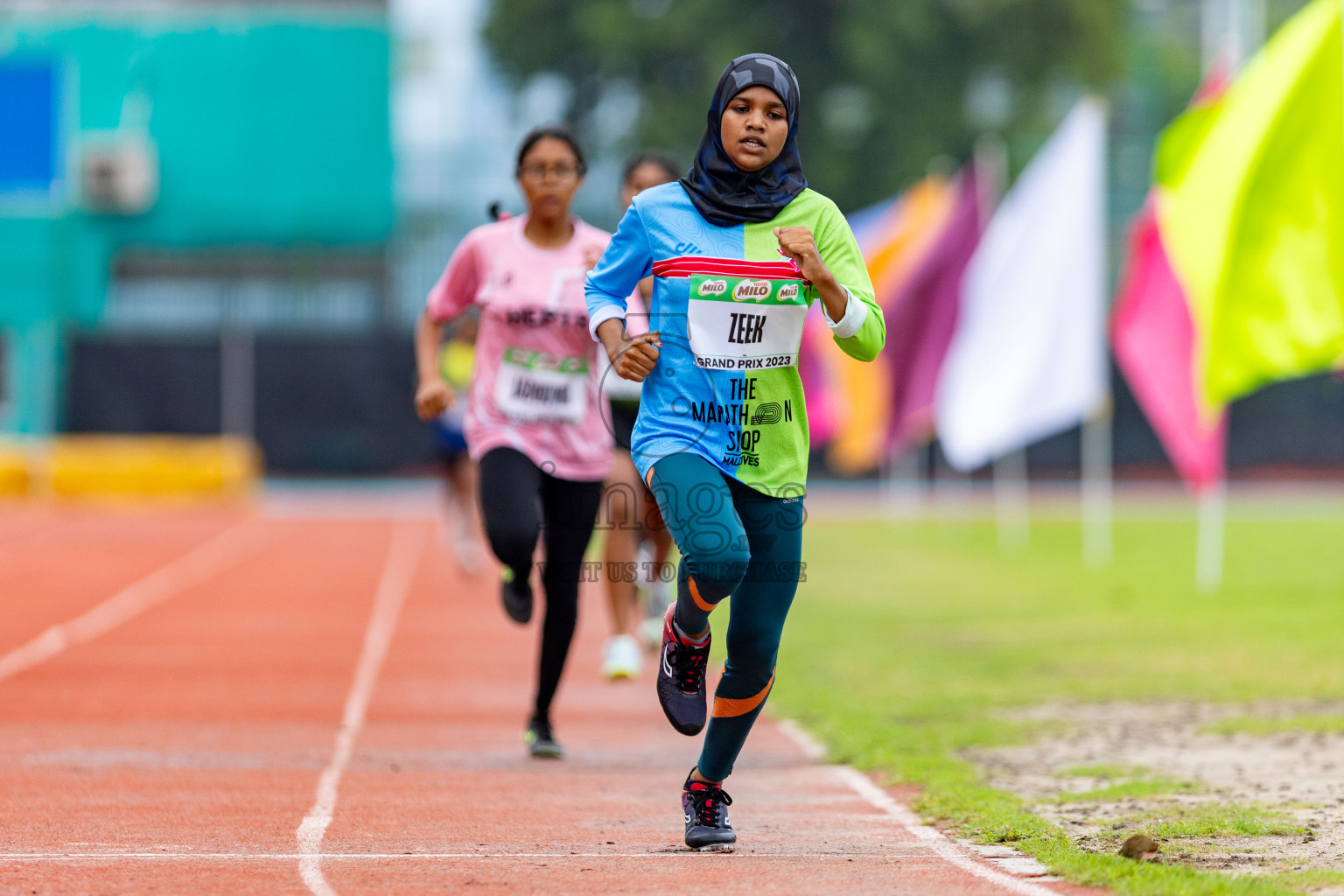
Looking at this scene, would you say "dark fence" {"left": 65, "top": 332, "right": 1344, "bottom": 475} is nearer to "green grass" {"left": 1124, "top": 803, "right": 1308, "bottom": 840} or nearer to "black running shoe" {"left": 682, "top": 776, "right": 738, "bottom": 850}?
"green grass" {"left": 1124, "top": 803, "right": 1308, "bottom": 840}

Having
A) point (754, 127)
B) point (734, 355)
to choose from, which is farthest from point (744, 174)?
point (734, 355)

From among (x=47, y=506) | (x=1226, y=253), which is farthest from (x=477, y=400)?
(x=47, y=506)

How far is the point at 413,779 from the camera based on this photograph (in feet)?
21.5

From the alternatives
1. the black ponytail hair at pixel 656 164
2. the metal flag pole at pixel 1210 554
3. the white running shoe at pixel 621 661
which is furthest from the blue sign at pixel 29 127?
the white running shoe at pixel 621 661

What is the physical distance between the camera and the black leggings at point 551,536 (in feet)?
22.1

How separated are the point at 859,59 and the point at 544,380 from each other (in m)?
30.5

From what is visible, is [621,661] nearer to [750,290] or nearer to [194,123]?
[750,290]

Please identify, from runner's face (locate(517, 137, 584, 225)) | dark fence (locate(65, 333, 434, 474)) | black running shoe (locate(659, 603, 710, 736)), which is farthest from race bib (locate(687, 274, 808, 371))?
dark fence (locate(65, 333, 434, 474))

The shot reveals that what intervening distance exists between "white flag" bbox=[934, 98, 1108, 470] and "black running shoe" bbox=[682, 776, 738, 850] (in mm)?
12924

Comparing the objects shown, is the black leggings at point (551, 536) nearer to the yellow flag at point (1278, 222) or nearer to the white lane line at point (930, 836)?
the white lane line at point (930, 836)

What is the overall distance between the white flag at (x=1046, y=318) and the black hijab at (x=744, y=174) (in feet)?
42.5

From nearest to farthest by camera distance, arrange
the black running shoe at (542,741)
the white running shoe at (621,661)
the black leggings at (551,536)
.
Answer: the black leggings at (551,536) < the black running shoe at (542,741) < the white running shoe at (621,661)

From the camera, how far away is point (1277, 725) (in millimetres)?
7867

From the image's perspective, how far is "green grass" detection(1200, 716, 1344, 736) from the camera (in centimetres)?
768
